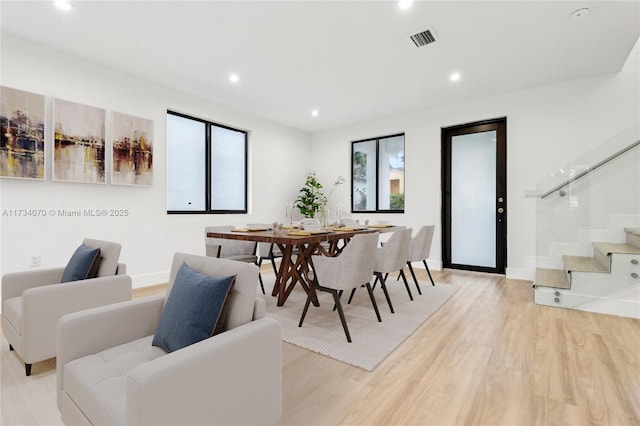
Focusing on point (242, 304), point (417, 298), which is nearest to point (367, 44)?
point (417, 298)

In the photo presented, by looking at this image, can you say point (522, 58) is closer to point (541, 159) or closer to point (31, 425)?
point (541, 159)

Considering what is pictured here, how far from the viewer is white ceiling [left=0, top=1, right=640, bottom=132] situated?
269 cm

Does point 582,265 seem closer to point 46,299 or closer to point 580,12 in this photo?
point 580,12

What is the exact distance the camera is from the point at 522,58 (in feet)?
11.6

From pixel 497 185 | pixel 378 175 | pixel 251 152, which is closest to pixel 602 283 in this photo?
pixel 497 185

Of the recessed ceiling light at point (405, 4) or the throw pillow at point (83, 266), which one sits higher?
the recessed ceiling light at point (405, 4)

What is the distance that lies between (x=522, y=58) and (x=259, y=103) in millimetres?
3601

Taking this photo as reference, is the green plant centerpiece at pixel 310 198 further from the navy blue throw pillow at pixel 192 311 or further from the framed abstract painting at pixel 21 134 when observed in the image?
the navy blue throw pillow at pixel 192 311

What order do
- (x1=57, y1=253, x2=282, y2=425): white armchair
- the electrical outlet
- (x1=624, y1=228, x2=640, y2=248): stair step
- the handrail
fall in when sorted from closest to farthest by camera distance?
(x1=57, y1=253, x2=282, y2=425): white armchair, (x1=624, y1=228, x2=640, y2=248): stair step, the handrail, the electrical outlet

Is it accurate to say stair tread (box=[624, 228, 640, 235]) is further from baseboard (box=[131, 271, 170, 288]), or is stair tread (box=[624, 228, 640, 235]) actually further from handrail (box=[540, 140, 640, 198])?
baseboard (box=[131, 271, 170, 288])

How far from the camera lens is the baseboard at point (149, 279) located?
3.95m

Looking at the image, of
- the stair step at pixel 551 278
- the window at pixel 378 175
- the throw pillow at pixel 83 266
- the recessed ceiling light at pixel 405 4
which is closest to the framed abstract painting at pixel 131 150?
the throw pillow at pixel 83 266

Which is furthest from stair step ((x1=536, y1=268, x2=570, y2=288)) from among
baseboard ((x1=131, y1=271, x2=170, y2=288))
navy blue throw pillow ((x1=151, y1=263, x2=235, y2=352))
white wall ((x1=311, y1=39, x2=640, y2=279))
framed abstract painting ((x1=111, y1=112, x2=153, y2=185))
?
framed abstract painting ((x1=111, y1=112, x2=153, y2=185))

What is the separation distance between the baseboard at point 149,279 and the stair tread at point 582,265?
4784 millimetres
